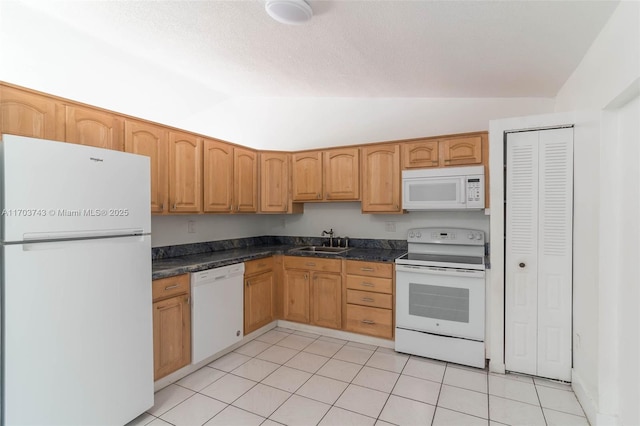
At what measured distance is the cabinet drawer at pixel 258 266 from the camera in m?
3.10

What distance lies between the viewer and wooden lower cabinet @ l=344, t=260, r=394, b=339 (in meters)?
2.96

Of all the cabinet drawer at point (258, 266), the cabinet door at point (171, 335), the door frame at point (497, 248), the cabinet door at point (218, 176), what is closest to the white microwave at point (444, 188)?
the door frame at point (497, 248)

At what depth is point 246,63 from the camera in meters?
2.78

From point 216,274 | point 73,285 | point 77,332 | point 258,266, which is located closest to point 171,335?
point 216,274

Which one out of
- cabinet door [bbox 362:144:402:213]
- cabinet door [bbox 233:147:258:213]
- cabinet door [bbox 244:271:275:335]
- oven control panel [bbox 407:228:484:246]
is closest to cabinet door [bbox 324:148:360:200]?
cabinet door [bbox 362:144:402:213]

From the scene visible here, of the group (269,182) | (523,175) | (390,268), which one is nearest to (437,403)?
(390,268)

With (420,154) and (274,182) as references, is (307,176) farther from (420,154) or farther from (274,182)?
(420,154)

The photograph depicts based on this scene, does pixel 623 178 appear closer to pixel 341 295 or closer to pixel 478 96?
pixel 478 96

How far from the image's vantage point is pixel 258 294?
10.6 ft

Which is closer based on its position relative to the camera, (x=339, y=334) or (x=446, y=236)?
(x=446, y=236)

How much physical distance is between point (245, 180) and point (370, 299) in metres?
1.94

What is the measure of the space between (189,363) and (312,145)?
2.80 meters

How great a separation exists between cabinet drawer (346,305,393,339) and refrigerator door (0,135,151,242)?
2.15 meters

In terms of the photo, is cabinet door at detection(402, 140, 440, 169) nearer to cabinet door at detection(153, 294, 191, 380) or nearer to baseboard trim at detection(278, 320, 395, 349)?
baseboard trim at detection(278, 320, 395, 349)
